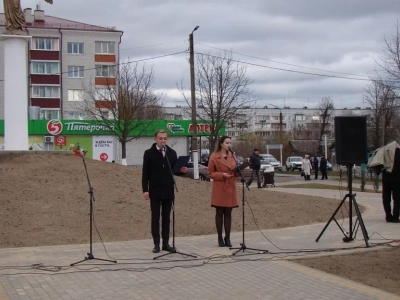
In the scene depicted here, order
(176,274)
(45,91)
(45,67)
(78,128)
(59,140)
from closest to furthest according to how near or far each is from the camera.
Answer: (176,274) < (59,140) < (78,128) < (45,91) < (45,67)

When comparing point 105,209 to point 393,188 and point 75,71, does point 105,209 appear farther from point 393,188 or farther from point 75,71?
point 75,71

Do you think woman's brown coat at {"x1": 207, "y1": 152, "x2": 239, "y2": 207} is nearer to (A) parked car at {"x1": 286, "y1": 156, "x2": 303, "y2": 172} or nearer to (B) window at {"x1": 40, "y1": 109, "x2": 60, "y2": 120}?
(A) parked car at {"x1": 286, "y1": 156, "x2": 303, "y2": 172}

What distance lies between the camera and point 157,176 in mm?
9398

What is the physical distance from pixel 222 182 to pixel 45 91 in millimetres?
55644

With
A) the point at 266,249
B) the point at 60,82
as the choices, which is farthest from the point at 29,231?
the point at 60,82

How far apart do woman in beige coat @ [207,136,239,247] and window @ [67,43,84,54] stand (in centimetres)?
5599

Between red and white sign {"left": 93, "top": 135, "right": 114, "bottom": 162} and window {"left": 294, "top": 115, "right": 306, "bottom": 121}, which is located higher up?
window {"left": 294, "top": 115, "right": 306, "bottom": 121}

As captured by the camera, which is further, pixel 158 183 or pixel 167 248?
pixel 167 248

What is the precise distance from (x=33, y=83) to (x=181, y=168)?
55.5m

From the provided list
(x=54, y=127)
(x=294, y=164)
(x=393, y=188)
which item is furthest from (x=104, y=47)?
(x=393, y=188)

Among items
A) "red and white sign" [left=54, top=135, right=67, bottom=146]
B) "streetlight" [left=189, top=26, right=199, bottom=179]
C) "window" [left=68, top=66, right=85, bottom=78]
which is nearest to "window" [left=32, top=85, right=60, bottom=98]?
"window" [left=68, top=66, right=85, bottom=78]

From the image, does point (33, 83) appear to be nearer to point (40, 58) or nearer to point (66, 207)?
point (40, 58)

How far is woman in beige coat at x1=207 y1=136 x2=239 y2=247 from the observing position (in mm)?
9875

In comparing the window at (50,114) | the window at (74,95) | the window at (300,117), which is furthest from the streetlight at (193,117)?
the window at (300,117)
